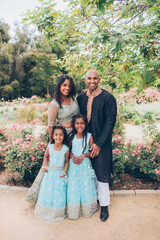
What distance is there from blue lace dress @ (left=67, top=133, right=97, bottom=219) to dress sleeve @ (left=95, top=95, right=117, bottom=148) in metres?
0.19

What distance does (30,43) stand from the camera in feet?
67.8

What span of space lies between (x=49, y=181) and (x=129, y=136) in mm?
4199

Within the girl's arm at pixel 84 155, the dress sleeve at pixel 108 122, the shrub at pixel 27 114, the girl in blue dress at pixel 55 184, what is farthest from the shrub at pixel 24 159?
the shrub at pixel 27 114

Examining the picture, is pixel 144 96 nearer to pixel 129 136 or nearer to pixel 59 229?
pixel 129 136

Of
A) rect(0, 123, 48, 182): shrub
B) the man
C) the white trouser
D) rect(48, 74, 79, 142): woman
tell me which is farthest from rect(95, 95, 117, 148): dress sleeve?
rect(0, 123, 48, 182): shrub

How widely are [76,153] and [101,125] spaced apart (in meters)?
0.51

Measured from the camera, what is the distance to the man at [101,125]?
95.3 inches

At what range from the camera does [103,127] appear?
2449mm

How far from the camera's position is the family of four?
2432mm

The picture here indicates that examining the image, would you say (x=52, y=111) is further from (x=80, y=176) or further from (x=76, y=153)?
(x=80, y=176)

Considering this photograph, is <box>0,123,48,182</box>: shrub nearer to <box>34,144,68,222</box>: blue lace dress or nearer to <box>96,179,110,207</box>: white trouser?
<box>34,144,68,222</box>: blue lace dress

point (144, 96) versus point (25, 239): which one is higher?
point (144, 96)

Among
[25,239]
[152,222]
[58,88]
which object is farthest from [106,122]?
[25,239]

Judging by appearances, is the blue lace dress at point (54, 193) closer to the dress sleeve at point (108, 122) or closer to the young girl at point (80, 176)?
the young girl at point (80, 176)
